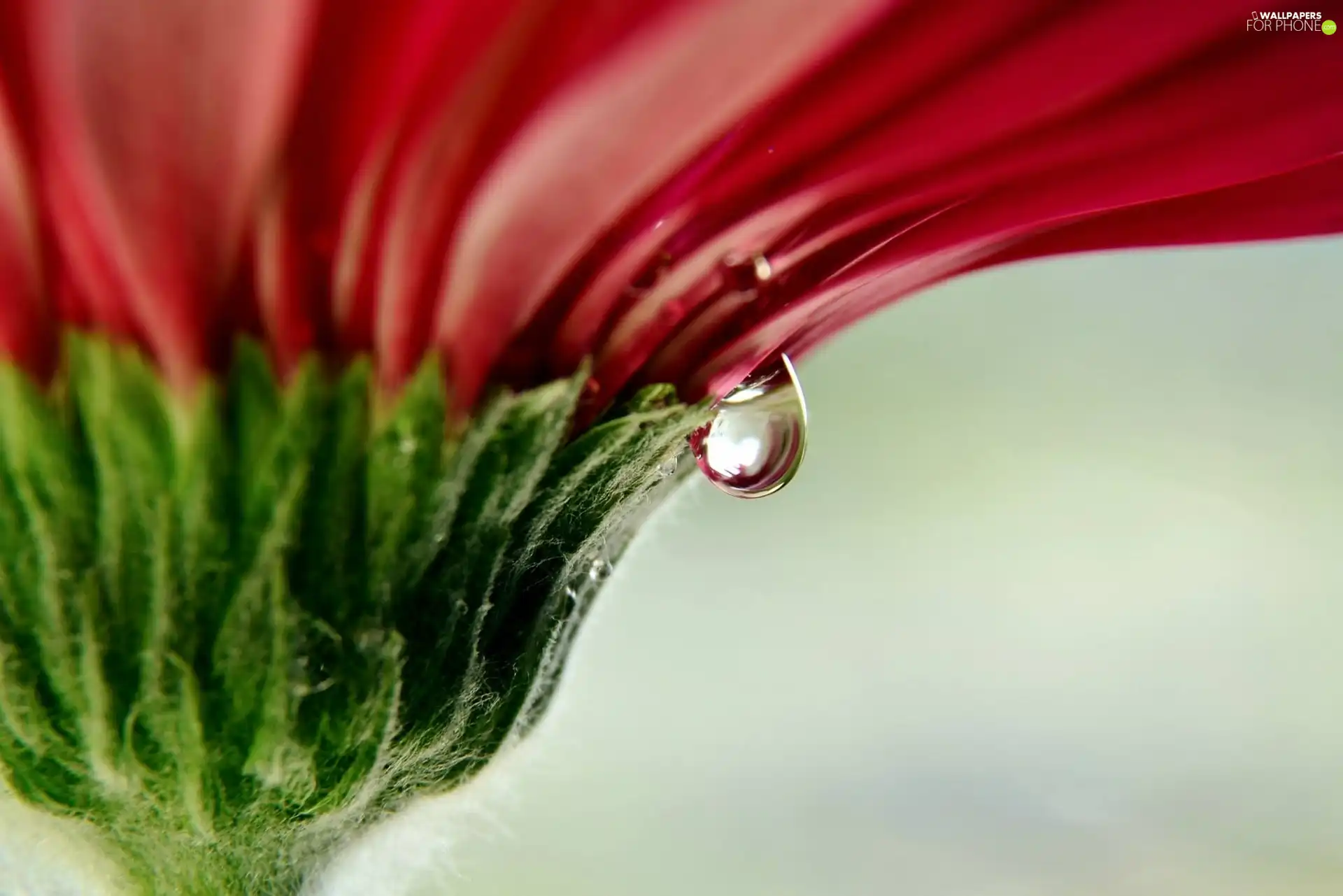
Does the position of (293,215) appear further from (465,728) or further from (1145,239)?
(1145,239)

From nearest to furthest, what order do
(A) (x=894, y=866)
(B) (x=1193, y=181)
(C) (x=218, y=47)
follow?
(C) (x=218, y=47) → (B) (x=1193, y=181) → (A) (x=894, y=866)

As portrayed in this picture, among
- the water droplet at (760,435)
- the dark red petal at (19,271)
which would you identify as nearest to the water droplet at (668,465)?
the water droplet at (760,435)

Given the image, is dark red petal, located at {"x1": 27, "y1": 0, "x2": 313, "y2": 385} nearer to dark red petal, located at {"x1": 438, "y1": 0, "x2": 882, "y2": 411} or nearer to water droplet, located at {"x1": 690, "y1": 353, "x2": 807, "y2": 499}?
dark red petal, located at {"x1": 438, "y1": 0, "x2": 882, "y2": 411}

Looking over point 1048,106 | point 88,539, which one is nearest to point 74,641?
point 88,539

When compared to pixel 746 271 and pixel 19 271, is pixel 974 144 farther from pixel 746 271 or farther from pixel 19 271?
pixel 19 271

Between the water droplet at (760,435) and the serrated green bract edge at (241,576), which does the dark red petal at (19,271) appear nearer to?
the serrated green bract edge at (241,576)

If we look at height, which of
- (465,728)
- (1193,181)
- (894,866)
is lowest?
(894,866)
